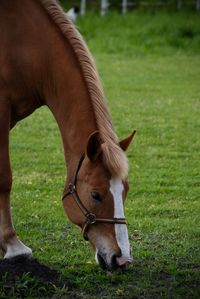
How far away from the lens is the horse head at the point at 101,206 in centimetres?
515

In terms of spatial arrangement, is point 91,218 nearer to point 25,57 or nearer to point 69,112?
point 69,112

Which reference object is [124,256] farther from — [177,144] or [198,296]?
[177,144]

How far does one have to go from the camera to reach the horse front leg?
5.90 m

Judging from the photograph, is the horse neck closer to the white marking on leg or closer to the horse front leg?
the horse front leg

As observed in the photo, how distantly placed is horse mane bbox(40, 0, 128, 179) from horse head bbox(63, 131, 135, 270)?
0.21ft

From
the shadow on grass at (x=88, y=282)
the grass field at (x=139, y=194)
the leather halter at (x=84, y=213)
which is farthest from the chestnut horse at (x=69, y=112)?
the grass field at (x=139, y=194)

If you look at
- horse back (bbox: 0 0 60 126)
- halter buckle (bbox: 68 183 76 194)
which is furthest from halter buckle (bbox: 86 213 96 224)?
horse back (bbox: 0 0 60 126)

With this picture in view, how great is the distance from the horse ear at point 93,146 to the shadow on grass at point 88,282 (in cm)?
88

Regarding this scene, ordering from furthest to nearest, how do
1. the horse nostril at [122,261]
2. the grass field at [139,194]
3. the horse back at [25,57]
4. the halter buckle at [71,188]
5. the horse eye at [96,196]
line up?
the horse back at [25,57], the grass field at [139,194], the halter buckle at [71,188], the horse eye at [96,196], the horse nostril at [122,261]

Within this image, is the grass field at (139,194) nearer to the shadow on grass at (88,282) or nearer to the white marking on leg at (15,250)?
the shadow on grass at (88,282)

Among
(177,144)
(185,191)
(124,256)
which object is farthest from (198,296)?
(177,144)

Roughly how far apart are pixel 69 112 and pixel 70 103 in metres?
0.06

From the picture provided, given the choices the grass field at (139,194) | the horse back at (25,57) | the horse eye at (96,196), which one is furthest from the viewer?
the horse back at (25,57)

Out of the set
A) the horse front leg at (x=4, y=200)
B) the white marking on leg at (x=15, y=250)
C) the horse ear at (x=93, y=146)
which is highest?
the horse ear at (x=93, y=146)
